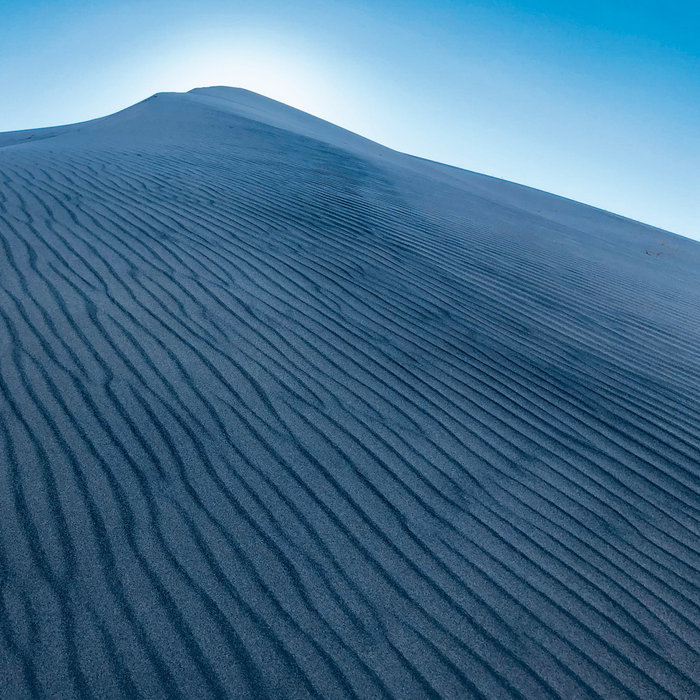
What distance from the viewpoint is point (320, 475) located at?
285 cm

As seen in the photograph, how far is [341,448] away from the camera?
3.07m

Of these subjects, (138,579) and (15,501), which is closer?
(138,579)

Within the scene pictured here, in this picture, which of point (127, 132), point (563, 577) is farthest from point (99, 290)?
point (127, 132)

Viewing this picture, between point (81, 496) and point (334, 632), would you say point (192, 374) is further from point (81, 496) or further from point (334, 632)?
point (334, 632)

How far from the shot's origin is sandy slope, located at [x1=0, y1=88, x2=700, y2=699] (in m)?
2.06

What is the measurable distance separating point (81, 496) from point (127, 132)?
12.6 metres

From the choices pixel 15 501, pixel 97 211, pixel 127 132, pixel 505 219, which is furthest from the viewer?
pixel 127 132

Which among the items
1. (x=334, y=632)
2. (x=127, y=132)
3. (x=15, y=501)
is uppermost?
(x=127, y=132)

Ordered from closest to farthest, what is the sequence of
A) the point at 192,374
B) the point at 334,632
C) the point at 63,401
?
the point at 334,632 → the point at 63,401 → the point at 192,374

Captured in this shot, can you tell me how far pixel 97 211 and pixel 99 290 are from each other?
2.13 metres

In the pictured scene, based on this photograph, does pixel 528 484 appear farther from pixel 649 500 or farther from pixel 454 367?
pixel 454 367

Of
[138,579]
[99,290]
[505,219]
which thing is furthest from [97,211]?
[505,219]

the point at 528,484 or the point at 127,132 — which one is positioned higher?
the point at 127,132

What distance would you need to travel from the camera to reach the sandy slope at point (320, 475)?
206cm
